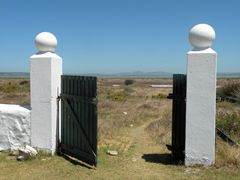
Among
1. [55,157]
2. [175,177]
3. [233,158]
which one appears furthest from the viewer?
[55,157]

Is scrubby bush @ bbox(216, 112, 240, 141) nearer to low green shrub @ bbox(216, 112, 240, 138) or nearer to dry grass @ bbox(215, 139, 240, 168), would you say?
low green shrub @ bbox(216, 112, 240, 138)

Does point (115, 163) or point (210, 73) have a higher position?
point (210, 73)

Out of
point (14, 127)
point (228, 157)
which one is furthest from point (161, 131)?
point (14, 127)

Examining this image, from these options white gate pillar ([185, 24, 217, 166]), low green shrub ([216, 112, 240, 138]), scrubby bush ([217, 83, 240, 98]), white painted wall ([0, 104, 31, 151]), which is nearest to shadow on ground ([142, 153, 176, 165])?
white gate pillar ([185, 24, 217, 166])

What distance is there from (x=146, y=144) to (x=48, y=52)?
3996mm

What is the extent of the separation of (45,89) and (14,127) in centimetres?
139

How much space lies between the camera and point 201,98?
22.5ft

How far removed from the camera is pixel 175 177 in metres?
6.52

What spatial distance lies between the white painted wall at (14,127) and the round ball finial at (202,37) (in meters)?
4.46

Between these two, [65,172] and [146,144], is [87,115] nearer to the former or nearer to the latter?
[65,172]

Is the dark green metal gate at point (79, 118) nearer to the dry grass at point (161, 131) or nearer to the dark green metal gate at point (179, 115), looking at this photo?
the dark green metal gate at point (179, 115)

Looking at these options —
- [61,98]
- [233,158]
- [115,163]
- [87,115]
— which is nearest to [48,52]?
[61,98]

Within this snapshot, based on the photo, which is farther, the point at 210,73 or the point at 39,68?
the point at 39,68

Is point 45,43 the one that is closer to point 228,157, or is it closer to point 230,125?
point 228,157
